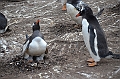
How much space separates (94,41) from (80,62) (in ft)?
1.46

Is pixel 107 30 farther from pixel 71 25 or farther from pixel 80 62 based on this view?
pixel 80 62

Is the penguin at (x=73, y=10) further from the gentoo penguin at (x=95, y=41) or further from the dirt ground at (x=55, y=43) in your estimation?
the gentoo penguin at (x=95, y=41)

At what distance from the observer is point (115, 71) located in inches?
183

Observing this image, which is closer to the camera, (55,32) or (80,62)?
(80,62)

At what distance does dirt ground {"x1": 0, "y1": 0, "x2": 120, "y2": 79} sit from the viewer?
15.3 ft

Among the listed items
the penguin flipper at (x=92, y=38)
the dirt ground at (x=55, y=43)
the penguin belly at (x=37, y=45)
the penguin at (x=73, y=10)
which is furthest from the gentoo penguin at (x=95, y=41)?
the penguin at (x=73, y=10)

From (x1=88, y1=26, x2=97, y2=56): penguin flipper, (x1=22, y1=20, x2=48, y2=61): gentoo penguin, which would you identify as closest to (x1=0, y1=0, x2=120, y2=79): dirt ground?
(x1=22, y1=20, x2=48, y2=61): gentoo penguin

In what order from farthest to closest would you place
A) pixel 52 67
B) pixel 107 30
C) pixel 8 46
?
pixel 107 30
pixel 8 46
pixel 52 67

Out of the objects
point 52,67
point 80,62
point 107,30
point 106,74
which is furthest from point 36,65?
point 107,30

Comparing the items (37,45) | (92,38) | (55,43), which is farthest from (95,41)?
(55,43)

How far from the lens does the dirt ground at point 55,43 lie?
4.67 metres

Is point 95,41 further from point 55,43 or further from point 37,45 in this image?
point 55,43

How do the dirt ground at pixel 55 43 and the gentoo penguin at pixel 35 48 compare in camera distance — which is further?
the gentoo penguin at pixel 35 48

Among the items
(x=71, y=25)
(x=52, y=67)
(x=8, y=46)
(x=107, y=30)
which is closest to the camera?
(x=52, y=67)
